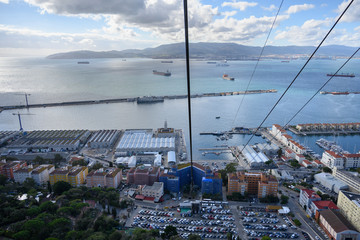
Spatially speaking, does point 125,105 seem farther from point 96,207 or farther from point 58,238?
point 58,238

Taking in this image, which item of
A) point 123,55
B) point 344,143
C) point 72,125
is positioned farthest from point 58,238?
point 123,55

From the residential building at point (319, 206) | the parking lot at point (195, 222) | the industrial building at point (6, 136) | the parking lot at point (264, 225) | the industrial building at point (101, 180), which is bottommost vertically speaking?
the parking lot at point (264, 225)

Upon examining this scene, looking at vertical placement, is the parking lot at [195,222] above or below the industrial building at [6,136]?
below

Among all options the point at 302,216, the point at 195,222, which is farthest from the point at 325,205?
the point at 195,222

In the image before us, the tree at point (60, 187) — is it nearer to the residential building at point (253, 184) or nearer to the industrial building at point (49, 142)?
the industrial building at point (49, 142)

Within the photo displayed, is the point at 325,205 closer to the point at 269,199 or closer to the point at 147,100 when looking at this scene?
the point at 269,199

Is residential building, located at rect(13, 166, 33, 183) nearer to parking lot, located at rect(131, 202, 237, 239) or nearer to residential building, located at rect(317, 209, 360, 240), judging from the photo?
parking lot, located at rect(131, 202, 237, 239)

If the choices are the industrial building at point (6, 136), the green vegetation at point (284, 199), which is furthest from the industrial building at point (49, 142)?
the green vegetation at point (284, 199)
